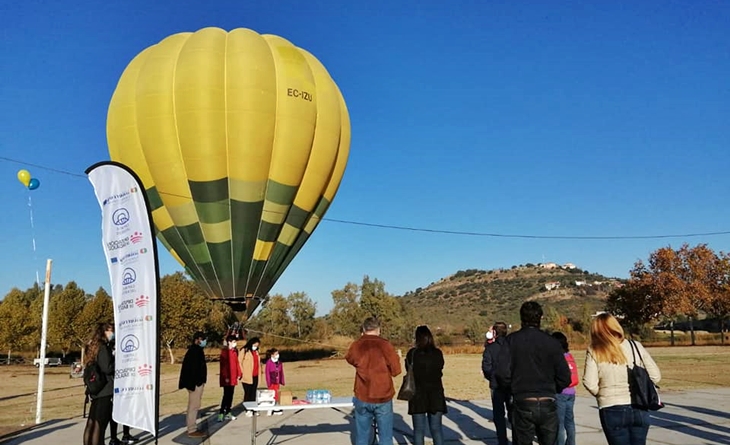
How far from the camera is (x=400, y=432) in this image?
30.2 feet

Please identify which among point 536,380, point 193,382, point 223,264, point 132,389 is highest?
point 223,264

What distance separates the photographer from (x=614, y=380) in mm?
4570

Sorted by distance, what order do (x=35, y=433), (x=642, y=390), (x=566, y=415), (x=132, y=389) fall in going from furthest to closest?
(x=35, y=433) < (x=566, y=415) < (x=132, y=389) < (x=642, y=390)

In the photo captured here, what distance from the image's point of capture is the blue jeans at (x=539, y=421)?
482 cm

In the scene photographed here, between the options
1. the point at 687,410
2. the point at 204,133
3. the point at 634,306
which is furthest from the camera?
the point at 634,306

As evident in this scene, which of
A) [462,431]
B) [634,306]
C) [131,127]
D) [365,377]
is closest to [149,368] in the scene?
[365,377]

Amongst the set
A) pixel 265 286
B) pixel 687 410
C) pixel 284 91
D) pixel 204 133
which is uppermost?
pixel 284 91

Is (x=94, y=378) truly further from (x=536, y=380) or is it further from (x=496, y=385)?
(x=536, y=380)

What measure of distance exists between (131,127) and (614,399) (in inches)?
590

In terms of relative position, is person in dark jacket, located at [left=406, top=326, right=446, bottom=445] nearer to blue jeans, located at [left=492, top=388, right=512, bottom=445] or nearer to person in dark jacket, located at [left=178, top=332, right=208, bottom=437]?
blue jeans, located at [left=492, top=388, right=512, bottom=445]

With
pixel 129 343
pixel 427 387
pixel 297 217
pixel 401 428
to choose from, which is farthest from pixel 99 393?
pixel 297 217

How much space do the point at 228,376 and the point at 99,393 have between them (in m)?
4.10

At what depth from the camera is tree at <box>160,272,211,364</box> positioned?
4453 centimetres

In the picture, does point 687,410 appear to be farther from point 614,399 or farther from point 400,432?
point 614,399
